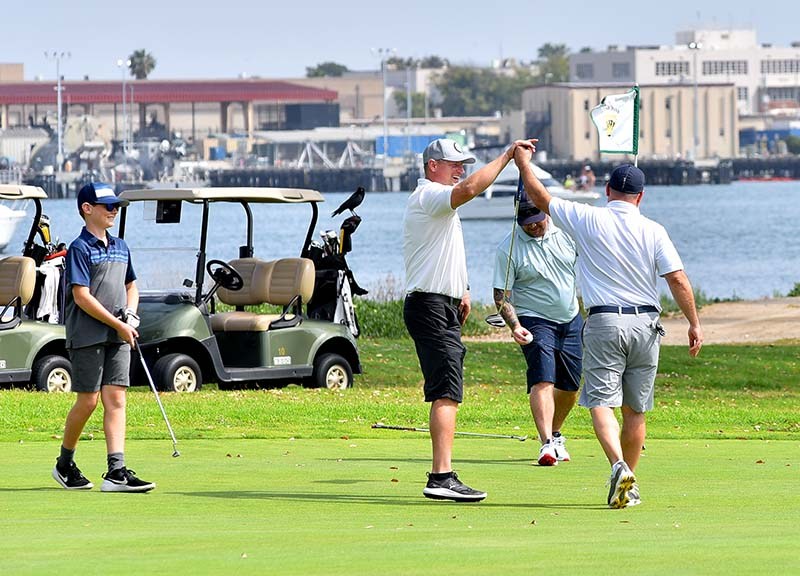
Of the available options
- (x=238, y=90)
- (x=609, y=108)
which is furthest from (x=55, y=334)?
(x=238, y=90)

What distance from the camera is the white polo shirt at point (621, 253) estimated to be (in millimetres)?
9156

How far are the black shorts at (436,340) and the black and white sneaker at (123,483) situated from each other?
5.18 ft

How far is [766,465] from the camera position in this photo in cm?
1062

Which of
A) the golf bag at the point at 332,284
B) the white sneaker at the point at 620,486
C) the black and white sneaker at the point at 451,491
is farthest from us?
the golf bag at the point at 332,284

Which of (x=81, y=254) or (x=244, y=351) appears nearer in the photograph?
(x=81, y=254)

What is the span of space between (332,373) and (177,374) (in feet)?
6.12

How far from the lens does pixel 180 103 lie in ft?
586

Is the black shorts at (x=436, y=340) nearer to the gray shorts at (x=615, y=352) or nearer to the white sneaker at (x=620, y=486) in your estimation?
the gray shorts at (x=615, y=352)

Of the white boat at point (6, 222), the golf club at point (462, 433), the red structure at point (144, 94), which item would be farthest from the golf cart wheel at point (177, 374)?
the red structure at point (144, 94)

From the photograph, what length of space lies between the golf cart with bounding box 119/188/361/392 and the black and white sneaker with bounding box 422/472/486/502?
763 cm

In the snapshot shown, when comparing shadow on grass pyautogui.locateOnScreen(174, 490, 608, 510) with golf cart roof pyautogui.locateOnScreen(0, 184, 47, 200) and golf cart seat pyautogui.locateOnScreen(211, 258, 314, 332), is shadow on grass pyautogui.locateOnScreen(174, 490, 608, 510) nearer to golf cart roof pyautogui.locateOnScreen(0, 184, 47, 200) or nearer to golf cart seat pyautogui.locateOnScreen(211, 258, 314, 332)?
golf cart roof pyautogui.locateOnScreen(0, 184, 47, 200)

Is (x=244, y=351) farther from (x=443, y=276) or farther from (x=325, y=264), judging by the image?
(x=443, y=276)

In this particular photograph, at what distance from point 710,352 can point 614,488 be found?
14704 millimetres

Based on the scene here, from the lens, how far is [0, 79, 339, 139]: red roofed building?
168000 millimetres
